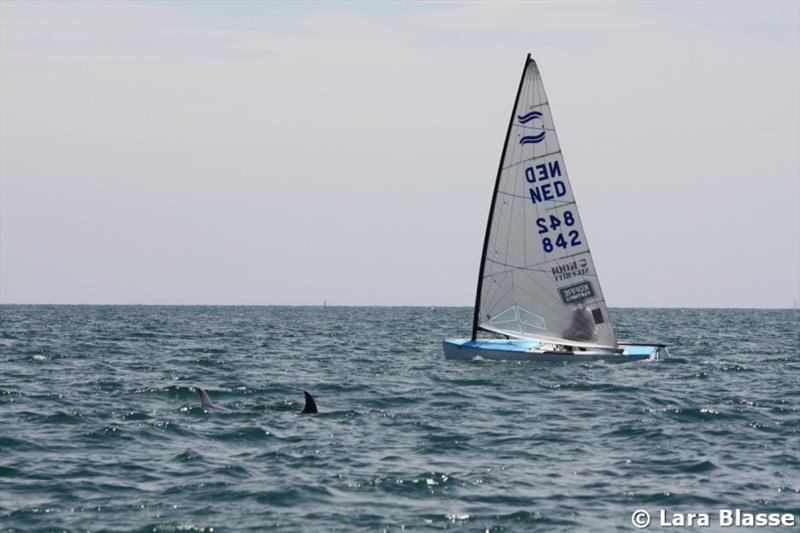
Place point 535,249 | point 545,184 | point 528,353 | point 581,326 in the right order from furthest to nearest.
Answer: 1. point 581,326
2. point 535,249
3. point 545,184
4. point 528,353

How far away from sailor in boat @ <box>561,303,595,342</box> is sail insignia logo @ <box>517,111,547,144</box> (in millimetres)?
5951

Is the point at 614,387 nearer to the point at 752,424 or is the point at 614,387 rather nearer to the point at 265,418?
the point at 752,424

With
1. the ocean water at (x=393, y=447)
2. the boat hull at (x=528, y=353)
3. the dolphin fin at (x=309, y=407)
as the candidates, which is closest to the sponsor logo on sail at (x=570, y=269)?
the boat hull at (x=528, y=353)

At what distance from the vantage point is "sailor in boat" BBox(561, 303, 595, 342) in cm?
3812

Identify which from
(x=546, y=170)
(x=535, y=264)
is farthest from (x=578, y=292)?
(x=546, y=170)

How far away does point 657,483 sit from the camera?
17.8m

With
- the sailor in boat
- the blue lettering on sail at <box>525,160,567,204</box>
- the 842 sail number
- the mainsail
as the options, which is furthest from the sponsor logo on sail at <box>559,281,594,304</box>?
the blue lettering on sail at <box>525,160,567,204</box>

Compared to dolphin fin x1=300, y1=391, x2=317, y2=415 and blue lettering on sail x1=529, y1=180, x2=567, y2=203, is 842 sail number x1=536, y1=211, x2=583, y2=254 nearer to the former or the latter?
blue lettering on sail x1=529, y1=180, x2=567, y2=203

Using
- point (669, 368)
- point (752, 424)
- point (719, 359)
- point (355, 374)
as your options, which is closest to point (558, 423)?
point (752, 424)

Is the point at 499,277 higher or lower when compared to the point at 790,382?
higher

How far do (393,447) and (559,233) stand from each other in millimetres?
17953

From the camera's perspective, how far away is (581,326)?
38.4m

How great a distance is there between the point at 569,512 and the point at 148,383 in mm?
19079

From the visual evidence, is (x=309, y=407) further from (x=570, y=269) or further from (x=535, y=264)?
(x=570, y=269)
